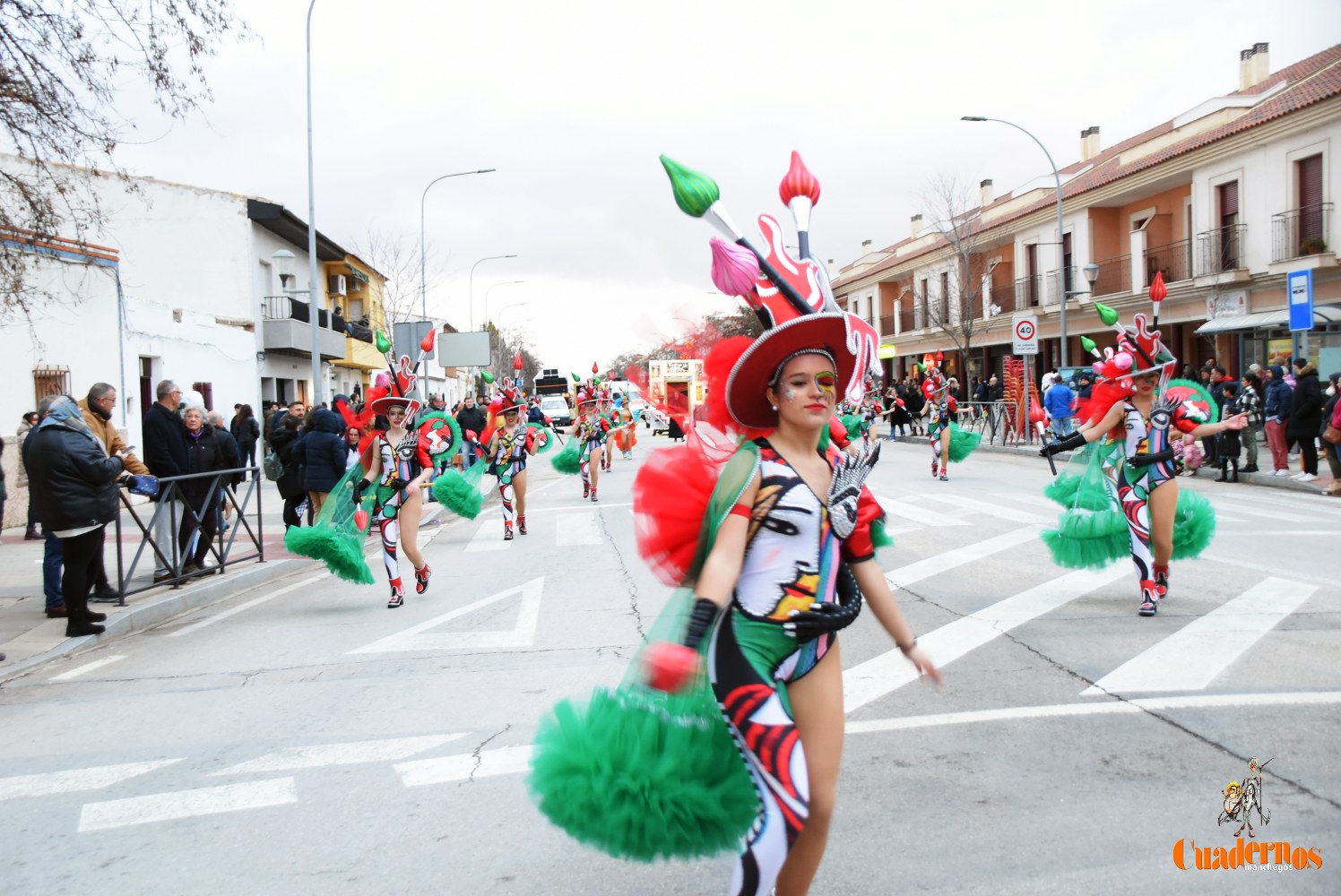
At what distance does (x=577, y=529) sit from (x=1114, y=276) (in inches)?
1038

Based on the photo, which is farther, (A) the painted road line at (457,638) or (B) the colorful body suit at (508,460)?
(B) the colorful body suit at (508,460)

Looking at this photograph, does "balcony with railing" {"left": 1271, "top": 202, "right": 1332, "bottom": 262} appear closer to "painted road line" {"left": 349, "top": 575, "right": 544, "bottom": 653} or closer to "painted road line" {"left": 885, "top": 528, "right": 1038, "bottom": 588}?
"painted road line" {"left": 885, "top": 528, "right": 1038, "bottom": 588}

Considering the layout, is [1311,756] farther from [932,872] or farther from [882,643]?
[882,643]

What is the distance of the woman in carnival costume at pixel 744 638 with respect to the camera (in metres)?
2.81

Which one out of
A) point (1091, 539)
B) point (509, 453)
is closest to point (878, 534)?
point (1091, 539)

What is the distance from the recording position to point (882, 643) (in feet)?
22.4

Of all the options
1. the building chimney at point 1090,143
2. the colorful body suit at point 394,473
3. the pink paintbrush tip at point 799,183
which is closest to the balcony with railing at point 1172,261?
the building chimney at point 1090,143

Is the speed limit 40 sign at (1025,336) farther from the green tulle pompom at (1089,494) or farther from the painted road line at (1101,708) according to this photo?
the painted road line at (1101,708)

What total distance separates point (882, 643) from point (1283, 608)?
9.47 ft

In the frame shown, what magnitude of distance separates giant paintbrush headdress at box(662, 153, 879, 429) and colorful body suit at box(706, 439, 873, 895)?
0.17 m

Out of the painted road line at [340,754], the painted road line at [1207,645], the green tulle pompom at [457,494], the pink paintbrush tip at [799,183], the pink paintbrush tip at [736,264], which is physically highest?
the pink paintbrush tip at [799,183]

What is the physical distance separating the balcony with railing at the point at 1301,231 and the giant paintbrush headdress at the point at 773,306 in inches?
1009

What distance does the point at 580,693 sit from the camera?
5.93 m

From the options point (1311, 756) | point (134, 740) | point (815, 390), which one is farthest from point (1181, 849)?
point (134, 740)
